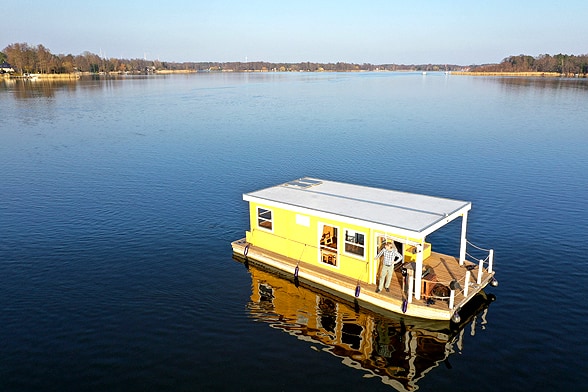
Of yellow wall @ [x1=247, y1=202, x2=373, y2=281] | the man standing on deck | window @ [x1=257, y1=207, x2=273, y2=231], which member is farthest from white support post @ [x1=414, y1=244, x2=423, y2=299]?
window @ [x1=257, y1=207, x2=273, y2=231]

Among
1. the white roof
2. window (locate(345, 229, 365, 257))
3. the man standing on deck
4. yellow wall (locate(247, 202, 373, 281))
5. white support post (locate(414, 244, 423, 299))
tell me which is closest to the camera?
white support post (locate(414, 244, 423, 299))

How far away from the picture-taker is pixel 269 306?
65.7 ft

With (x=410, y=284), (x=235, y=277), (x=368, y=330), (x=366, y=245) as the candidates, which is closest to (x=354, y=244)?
(x=366, y=245)

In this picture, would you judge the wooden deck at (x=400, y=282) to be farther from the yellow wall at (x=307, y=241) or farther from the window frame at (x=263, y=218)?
the window frame at (x=263, y=218)

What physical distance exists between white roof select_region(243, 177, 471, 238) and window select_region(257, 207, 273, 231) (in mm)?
885

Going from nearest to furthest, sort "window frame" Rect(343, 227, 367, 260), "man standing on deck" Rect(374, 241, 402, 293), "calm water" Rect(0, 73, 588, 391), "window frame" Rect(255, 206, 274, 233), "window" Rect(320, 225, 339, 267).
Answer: "calm water" Rect(0, 73, 588, 391), "man standing on deck" Rect(374, 241, 402, 293), "window frame" Rect(343, 227, 367, 260), "window" Rect(320, 225, 339, 267), "window frame" Rect(255, 206, 274, 233)

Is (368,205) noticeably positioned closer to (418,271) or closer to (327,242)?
(327,242)

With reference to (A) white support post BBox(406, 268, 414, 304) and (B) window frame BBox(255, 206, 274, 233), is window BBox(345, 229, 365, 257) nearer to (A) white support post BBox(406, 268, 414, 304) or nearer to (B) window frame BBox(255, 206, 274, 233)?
(A) white support post BBox(406, 268, 414, 304)

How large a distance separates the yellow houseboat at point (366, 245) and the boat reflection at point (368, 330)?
650mm

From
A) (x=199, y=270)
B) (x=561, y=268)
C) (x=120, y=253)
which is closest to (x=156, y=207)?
(x=120, y=253)

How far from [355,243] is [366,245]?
2.39 ft

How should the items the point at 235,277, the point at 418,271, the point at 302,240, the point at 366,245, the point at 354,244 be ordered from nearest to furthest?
the point at 418,271 < the point at 366,245 < the point at 354,244 < the point at 302,240 < the point at 235,277

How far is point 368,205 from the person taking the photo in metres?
21.0

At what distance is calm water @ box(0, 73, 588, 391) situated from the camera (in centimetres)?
1561
